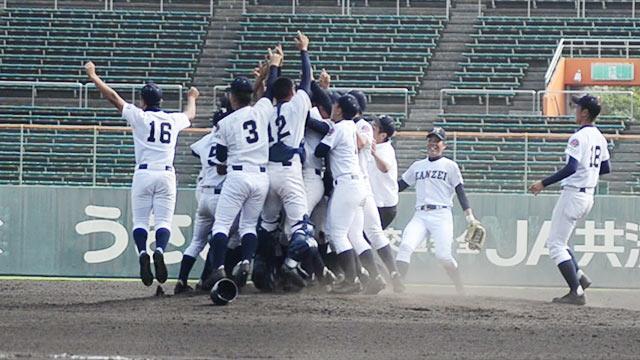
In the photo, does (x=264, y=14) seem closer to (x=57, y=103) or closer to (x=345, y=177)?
(x=57, y=103)

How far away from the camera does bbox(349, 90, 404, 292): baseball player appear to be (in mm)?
13148

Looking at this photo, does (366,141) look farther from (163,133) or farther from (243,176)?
(163,133)

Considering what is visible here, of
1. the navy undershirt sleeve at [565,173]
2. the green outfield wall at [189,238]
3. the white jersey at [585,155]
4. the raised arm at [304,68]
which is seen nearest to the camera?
the raised arm at [304,68]

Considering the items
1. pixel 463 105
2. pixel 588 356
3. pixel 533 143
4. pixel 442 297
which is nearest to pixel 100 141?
pixel 533 143

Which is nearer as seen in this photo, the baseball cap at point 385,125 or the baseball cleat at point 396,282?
the baseball cleat at point 396,282

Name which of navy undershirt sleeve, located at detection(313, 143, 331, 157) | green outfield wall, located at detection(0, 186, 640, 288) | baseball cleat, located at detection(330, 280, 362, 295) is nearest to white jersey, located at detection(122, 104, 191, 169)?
navy undershirt sleeve, located at detection(313, 143, 331, 157)

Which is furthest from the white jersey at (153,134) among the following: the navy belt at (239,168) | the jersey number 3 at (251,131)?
the jersey number 3 at (251,131)

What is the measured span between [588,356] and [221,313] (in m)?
3.26

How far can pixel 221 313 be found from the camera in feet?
36.3

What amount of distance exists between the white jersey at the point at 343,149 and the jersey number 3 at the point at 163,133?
59.6 inches

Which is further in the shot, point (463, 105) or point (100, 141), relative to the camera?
point (463, 105)

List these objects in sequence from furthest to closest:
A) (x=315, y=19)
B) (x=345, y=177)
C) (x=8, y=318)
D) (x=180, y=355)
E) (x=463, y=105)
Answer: (x=315, y=19) < (x=463, y=105) < (x=345, y=177) < (x=8, y=318) < (x=180, y=355)

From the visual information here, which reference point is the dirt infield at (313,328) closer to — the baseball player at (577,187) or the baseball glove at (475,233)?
the baseball player at (577,187)

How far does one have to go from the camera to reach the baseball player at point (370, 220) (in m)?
13.1
